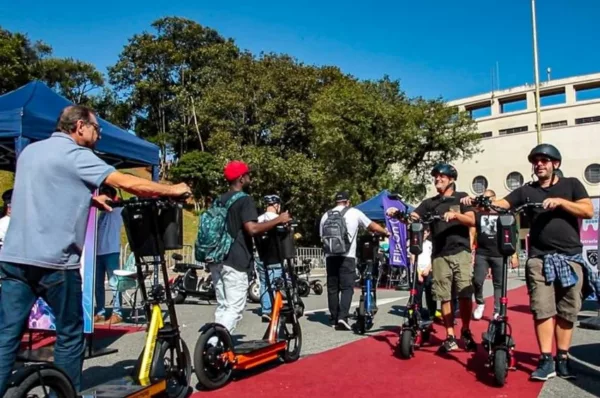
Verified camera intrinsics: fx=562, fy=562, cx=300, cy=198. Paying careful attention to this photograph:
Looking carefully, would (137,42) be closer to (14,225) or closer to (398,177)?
(398,177)

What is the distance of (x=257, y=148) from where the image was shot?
104 feet

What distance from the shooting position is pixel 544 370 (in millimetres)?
A: 4918

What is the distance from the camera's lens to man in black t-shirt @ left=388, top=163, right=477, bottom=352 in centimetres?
598

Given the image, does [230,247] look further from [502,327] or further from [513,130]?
[513,130]

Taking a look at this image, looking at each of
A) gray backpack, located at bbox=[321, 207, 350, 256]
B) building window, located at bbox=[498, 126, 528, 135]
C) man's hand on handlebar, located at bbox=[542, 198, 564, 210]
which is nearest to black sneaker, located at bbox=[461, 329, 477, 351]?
man's hand on handlebar, located at bbox=[542, 198, 564, 210]

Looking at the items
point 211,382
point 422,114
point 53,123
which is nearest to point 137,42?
point 422,114

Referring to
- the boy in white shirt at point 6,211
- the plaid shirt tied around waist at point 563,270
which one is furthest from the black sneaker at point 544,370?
the boy in white shirt at point 6,211

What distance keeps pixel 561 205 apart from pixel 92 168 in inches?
151

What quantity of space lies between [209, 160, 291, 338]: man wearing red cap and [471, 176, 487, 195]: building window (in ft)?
159

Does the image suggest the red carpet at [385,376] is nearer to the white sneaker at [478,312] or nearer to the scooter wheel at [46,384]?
the scooter wheel at [46,384]

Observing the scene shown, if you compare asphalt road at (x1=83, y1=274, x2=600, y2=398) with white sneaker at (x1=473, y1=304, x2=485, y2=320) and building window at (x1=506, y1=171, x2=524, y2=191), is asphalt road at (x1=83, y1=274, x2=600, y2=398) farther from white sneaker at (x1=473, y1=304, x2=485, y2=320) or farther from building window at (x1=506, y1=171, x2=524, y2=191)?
building window at (x1=506, y1=171, x2=524, y2=191)

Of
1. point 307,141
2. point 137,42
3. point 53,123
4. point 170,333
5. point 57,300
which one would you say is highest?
point 137,42

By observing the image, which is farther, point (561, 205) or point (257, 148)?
point (257, 148)

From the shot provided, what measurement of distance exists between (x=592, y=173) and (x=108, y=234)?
46766 millimetres
